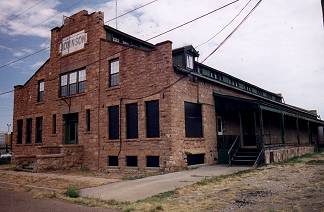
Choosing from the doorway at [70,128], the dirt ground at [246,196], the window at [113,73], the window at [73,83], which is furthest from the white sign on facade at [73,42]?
the dirt ground at [246,196]

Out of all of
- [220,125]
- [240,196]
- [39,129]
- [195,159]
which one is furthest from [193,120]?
[39,129]

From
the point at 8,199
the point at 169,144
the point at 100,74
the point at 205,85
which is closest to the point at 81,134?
the point at 100,74

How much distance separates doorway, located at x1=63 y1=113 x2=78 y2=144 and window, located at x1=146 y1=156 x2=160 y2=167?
703 cm

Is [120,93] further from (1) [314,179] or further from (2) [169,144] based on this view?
(1) [314,179]

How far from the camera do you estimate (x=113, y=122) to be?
20.0 meters

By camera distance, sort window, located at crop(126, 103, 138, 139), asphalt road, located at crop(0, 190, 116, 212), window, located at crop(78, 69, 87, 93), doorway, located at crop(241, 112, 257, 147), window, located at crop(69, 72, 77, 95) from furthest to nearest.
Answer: window, located at crop(69, 72, 77, 95) → doorway, located at crop(241, 112, 257, 147) → window, located at crop(78, 69, 87, 93) → window, located at crop(126, 103, 138, 139) → asphalt road, located at crop(0, 190, 116, 212)

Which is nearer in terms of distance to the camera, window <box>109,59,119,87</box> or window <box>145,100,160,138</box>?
window <box>145,100,160,138</box>

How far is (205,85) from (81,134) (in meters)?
8.92

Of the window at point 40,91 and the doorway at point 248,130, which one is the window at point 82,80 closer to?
the window at point 40,91

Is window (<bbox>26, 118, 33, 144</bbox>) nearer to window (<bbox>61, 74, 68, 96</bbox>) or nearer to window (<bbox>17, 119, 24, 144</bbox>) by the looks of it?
window (<bbox>17, 119, 24, 144</bbox>)

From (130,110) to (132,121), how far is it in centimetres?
70

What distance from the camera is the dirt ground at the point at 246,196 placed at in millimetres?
7974

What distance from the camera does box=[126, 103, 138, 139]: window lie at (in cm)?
1881

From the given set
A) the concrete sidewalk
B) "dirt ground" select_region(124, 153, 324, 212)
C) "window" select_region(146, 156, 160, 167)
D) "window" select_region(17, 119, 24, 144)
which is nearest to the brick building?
"window" select_region(146, 156, 160, 167)
